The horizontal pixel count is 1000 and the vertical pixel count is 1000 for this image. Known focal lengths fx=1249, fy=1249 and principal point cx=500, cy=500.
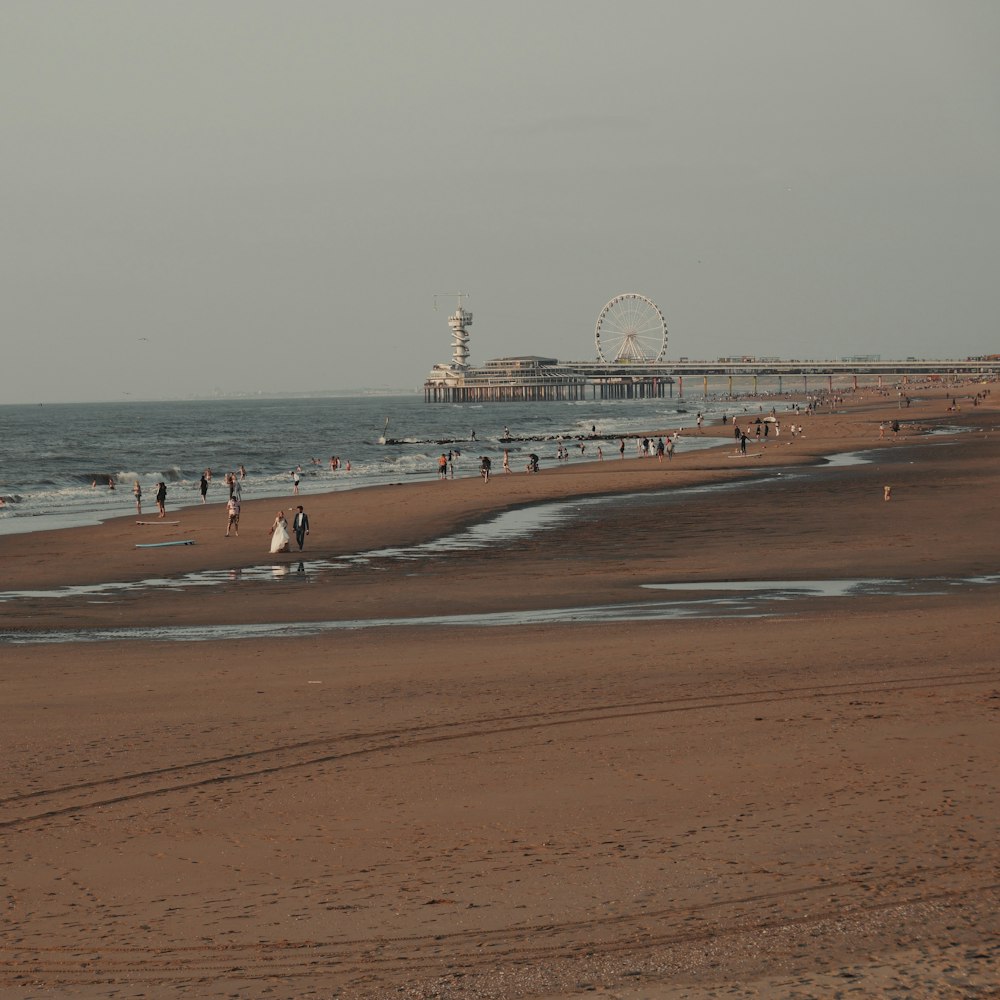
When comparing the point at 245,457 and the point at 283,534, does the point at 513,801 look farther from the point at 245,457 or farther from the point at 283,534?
the point at 245,457

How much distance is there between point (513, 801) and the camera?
29.4ft

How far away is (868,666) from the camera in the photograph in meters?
13.5

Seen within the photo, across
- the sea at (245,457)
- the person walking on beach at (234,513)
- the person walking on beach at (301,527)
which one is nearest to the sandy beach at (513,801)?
the person walking on beach at (301,527)

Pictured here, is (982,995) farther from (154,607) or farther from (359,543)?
(359,543)

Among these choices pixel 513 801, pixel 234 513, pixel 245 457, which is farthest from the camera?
pixel 245 457

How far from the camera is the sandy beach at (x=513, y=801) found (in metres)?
6.27

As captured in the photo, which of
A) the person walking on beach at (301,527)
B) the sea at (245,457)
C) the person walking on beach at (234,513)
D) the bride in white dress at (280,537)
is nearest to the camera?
the bride in white dress at (280,537)

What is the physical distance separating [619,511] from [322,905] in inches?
1231

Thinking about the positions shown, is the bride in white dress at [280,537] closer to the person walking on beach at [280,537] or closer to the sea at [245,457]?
the person walking on beach at [280,537]

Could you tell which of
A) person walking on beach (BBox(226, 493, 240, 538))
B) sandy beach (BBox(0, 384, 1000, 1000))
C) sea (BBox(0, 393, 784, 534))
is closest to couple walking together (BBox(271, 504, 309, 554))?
person walking on beach (BBox(226, 493, 240, 538))

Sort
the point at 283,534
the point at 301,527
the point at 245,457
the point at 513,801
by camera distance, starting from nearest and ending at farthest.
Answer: the point at 513,801
the point at 283,534
the point at 301,527
the point at 245,457

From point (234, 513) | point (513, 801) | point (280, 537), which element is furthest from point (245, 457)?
point (513, 801)

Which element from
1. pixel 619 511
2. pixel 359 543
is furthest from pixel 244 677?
pixel 619 511

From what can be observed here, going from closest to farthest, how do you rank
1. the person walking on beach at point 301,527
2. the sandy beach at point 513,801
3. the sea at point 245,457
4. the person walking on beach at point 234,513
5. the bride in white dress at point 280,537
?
1. the sandy beach at point 513,801
2. the bride in white dress at point 280,537
3. the person walking on beach at point 301,527
4. the person walking on beach at point 234,513
5. the sea at point 245,457
